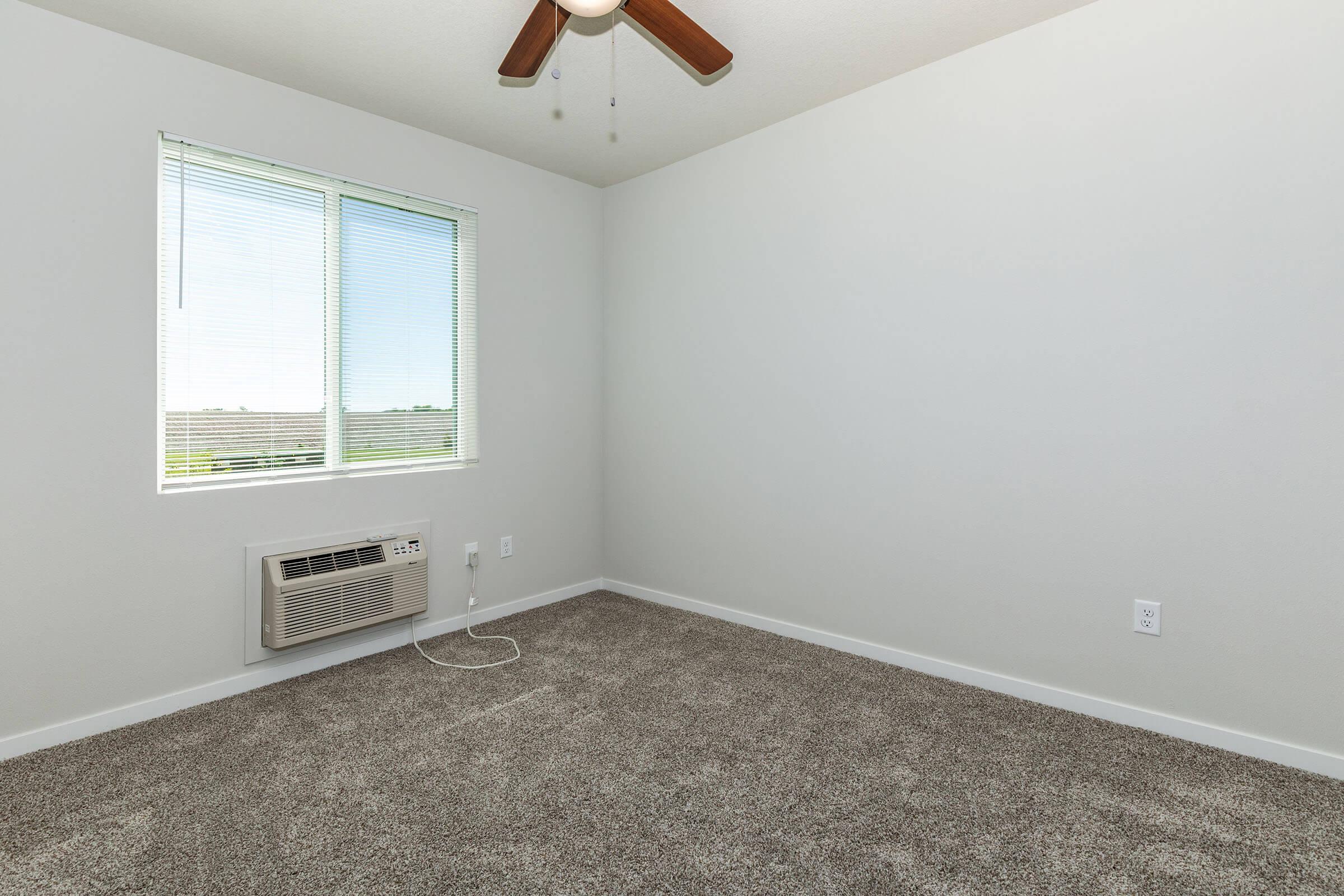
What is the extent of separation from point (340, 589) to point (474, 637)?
27.6 inches

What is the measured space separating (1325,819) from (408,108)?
13.4 feet

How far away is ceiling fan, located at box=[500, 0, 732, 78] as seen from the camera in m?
1.78

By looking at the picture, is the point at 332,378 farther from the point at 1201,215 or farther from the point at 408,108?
the point at 1201,215

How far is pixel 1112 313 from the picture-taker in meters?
2.21

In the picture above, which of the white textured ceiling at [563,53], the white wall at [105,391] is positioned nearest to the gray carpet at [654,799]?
the white wall at [105,391]

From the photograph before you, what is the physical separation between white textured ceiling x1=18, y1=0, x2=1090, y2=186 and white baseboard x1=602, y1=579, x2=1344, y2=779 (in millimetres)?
2461

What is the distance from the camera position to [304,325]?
109 inches

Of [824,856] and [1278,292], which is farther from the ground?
[1278,292]

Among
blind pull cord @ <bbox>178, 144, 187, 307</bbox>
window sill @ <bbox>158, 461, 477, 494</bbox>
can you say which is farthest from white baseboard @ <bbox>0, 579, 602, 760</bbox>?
blind pull cord @ <bbox>178, 144, 187, 307</bbox>

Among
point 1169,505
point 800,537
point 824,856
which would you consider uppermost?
point 1169,505

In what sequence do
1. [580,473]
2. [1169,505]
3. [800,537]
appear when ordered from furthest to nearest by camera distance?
1. [580,473]
2. [800,537]
3. [1169,505]

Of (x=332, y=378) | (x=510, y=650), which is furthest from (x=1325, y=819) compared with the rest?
(x=332, y=378)

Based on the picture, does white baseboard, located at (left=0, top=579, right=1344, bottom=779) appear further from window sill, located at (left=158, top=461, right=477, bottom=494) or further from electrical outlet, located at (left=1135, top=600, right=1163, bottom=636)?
window sill, located at (left=158, top=461, right=477, bottom=494)

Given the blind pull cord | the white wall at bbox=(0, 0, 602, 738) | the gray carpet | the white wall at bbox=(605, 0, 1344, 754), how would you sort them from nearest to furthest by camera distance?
the gray carpet → the white wall at bbox=(605, 0, 1344, 754) → the white wall at bbox=(0, 0, 602, 738) → the blind pull cord
